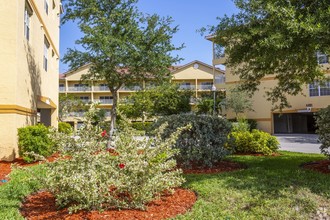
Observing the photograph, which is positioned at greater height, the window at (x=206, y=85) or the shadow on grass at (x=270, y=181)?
the window at (x=206, y=85)

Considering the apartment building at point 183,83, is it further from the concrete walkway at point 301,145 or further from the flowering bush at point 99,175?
the flowering bush at point 99,175

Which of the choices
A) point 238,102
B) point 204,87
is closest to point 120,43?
point 238,102

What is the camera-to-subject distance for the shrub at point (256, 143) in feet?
44.0

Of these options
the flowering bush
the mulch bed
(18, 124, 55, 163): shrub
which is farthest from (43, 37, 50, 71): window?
the flowering bush

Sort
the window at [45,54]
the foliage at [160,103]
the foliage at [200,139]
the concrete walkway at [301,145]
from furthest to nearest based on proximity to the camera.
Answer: the foliage at [160,103], the window at [45,54], the concrete walkway at [301,145], the foliage at [200,139]

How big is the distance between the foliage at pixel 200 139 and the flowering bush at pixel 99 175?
136 inches

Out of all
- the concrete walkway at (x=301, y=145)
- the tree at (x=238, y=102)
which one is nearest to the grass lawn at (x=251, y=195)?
the concrete walkway at (x=301, y=145)

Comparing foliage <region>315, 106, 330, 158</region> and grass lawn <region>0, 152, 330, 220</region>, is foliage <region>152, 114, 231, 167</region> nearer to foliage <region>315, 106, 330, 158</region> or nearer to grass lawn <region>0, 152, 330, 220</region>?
grass lawn <region>0, 152, 330, 220</region>

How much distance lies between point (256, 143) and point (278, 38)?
7640 millimetres

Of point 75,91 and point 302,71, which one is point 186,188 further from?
point 75,91

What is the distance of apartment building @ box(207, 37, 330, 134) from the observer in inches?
1198

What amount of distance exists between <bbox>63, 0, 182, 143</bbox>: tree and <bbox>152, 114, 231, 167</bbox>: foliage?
6.05 meters

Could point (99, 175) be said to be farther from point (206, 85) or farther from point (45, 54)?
point (206, 85)

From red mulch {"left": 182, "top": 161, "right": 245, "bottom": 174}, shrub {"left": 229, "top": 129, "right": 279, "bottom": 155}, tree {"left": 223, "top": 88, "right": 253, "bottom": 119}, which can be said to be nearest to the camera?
red mulch {"left": 182, "top": 161, "right": 245, "bottom": 174}
